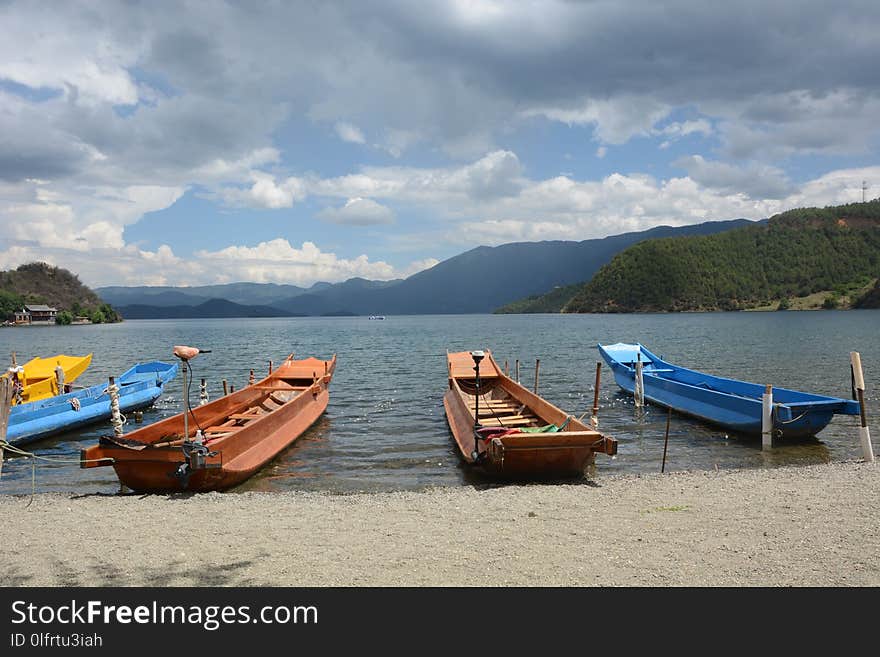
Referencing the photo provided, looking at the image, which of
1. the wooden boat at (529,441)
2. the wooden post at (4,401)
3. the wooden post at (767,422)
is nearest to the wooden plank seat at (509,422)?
the wooden boat at (529,441)

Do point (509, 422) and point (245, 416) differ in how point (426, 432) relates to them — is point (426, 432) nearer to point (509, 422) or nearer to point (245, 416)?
point (509, 422)

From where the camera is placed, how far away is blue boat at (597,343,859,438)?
1630cm

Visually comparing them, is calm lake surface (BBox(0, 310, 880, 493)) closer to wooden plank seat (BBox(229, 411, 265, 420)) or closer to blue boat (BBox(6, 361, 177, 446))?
blue boat (BBox(6, 361, 177, 446))

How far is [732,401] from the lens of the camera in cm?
1881

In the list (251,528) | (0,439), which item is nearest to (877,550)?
(251,528)

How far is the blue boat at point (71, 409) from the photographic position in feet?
62.8

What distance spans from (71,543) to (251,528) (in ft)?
8.15

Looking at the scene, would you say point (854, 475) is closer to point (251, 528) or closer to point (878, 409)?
point (251, 528)

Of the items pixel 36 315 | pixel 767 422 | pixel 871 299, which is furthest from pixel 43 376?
pixel 871 299

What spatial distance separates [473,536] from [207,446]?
22.6 feet

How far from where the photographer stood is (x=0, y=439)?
440 inches

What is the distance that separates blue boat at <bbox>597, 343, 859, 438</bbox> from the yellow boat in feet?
80.9

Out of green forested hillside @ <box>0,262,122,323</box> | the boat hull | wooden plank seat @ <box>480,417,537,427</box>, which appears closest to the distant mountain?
wooden plank seat @ <box>480,417,537,427</box>
